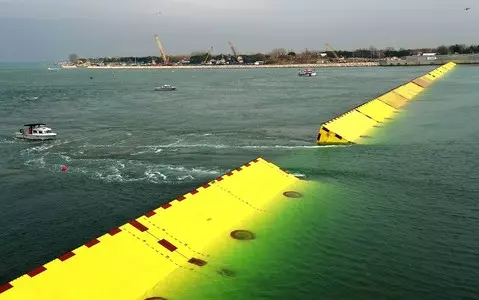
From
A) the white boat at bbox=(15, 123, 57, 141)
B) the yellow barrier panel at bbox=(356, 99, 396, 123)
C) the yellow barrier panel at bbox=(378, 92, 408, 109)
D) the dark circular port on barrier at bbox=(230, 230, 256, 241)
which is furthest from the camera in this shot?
the yellow barrier panel at bbox=(378, 92, 408, 109)

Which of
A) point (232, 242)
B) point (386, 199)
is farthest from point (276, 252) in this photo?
point (386, 199)

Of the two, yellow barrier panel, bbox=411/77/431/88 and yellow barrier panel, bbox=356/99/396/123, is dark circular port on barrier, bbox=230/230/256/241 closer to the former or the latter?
yellow barrier panel, bbox=356/99/396/123

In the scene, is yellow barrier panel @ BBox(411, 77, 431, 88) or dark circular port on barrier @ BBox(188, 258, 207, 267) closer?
dark circular port on barrier @ BBox(188, 258, 207, 267)

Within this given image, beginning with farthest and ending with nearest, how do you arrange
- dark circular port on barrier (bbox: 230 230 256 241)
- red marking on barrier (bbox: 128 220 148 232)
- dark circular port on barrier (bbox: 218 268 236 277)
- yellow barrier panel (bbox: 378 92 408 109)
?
yellow barrier panel (bbox: 378 92 408 109), dark circular port on barrier (bbox: 230 230 256 241), red marking on barrier (bbox: 128 220 148 232), dark circular port on barrier (bbox: 218 268 236 277)

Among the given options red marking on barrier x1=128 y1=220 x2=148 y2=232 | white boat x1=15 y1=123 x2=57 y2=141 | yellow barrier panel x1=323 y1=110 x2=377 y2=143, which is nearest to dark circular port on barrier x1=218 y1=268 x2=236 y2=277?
red marking on barrier x1=128 y1=220 x2=148 y2=232

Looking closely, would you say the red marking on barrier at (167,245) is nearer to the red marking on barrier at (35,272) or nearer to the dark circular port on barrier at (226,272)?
the dark circular port on barrier at (226,272)

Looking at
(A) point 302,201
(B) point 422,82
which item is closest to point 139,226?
(A) point 302,201

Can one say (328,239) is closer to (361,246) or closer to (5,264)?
(361,246)
